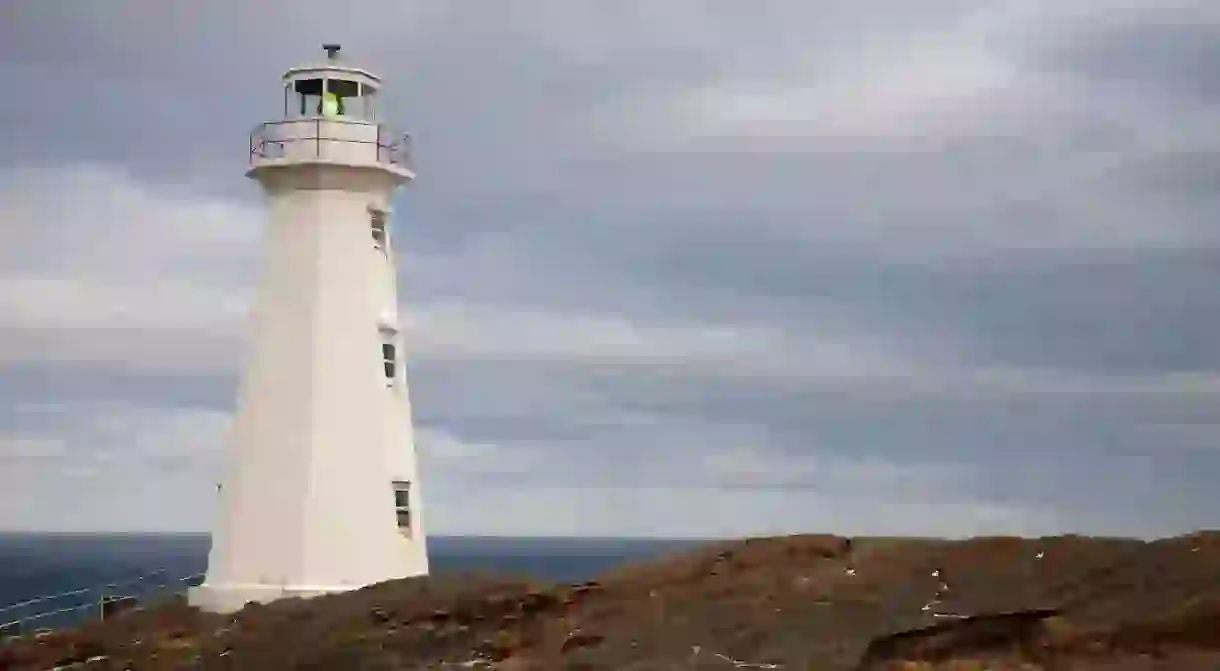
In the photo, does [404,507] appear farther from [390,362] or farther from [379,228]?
[379,228]

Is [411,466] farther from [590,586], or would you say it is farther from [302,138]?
[590,586]

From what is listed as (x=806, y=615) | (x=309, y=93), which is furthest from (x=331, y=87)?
(x=806, y=615)

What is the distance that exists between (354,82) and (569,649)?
13834mm

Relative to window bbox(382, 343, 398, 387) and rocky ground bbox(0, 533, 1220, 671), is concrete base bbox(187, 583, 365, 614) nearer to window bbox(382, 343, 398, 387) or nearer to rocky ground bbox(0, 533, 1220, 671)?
window bbox(382, 343, 398, 387)

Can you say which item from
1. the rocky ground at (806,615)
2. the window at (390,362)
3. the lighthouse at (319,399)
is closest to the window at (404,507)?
the lighthouse at (319,399)

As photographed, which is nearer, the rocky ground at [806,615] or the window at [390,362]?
the rocky ground at [806,615]

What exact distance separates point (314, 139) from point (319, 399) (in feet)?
13.6

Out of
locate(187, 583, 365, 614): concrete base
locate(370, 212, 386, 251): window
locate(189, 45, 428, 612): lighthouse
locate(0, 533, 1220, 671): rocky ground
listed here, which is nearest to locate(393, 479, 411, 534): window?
locate(189, 45, 428, 612): lighthouse

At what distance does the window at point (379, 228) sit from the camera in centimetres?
2680

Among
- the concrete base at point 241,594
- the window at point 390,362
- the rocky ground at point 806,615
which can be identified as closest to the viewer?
the rocky ground at point 806,615

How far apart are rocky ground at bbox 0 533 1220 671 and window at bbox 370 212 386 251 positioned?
7985 millimetres

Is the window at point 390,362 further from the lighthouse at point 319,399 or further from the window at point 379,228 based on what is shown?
the window at point 379,228

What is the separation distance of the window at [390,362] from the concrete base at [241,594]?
3.56 meters

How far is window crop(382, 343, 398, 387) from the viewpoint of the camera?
26.6 metres
